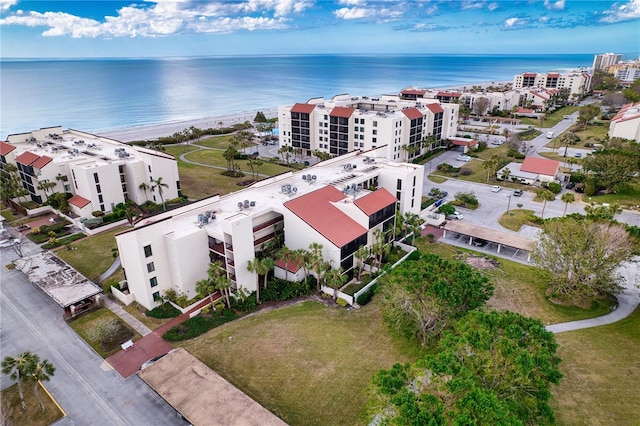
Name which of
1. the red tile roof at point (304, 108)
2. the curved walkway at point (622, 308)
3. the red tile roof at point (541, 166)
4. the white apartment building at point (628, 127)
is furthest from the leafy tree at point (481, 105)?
the curved walkway at point (622, 308)

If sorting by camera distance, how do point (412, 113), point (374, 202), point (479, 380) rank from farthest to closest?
1. point (412, 113)
2. point (374, 202)
3. point (479, 380)

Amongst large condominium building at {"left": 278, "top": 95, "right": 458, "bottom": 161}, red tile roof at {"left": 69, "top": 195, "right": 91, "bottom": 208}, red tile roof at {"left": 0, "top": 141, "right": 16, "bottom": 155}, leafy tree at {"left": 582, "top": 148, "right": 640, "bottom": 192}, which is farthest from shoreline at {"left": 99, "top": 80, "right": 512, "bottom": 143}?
leafy tree at {"left": 582, "top": 148, "right": 640, "bottom": 192}

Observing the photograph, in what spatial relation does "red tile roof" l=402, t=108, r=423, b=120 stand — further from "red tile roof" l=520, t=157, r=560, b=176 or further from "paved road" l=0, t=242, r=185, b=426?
"paved road" l=0, t=242, r=185, b=426

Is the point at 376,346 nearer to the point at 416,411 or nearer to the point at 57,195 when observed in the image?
the point at 416,411

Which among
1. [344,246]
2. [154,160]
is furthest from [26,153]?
[344,246]

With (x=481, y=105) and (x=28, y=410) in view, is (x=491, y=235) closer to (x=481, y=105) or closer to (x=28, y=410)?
(x=28, y=410)

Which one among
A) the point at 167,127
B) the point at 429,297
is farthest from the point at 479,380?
the point at 167,127
